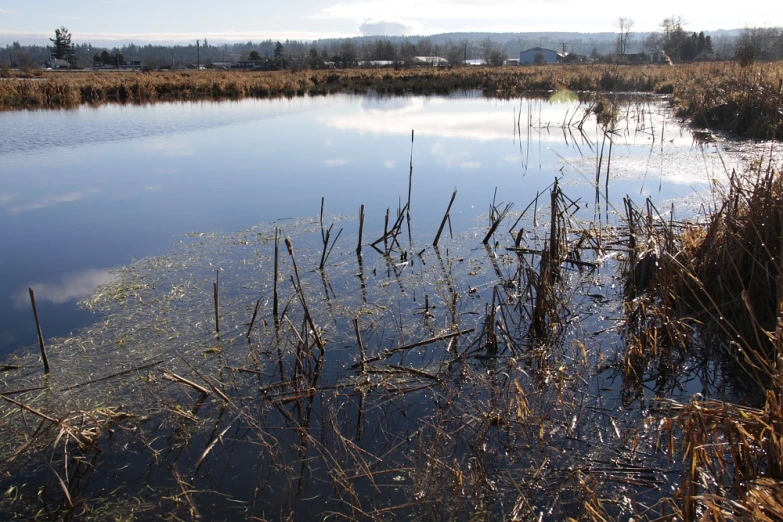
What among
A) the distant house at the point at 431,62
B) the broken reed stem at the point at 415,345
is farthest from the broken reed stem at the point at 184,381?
the distant house at the point at 431,62

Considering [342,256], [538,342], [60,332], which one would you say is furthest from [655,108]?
[60,332]

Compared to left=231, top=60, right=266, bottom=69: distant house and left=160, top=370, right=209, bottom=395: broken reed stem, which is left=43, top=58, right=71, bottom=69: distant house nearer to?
left=231, top=60, right=266, bottom=69: distant house

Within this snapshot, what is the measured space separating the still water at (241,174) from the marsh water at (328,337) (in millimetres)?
54

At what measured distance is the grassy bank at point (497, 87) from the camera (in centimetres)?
1102

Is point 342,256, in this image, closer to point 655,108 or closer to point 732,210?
point 732,210

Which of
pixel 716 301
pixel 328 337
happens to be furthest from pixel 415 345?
pixel 716 301

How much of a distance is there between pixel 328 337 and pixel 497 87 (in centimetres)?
2291

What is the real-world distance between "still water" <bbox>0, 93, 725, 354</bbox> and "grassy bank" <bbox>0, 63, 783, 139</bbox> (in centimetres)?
100

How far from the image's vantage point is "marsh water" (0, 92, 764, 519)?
2516mm

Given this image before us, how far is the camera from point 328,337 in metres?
3.88

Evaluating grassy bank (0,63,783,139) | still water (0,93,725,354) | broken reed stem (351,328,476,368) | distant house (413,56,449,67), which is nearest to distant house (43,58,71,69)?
distant house (413,56,449,67)

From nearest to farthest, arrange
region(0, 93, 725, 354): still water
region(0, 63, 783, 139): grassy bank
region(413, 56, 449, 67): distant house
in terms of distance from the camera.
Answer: region(0, 93, 725, 354): still water
region(0, 63, 783, 139): grassy bank
region(413, 56, 449, 67): distant house

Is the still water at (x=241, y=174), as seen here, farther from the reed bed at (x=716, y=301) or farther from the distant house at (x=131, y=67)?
the distant house at (x=131, y=67)

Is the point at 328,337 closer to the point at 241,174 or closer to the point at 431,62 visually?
the point at 241,174
